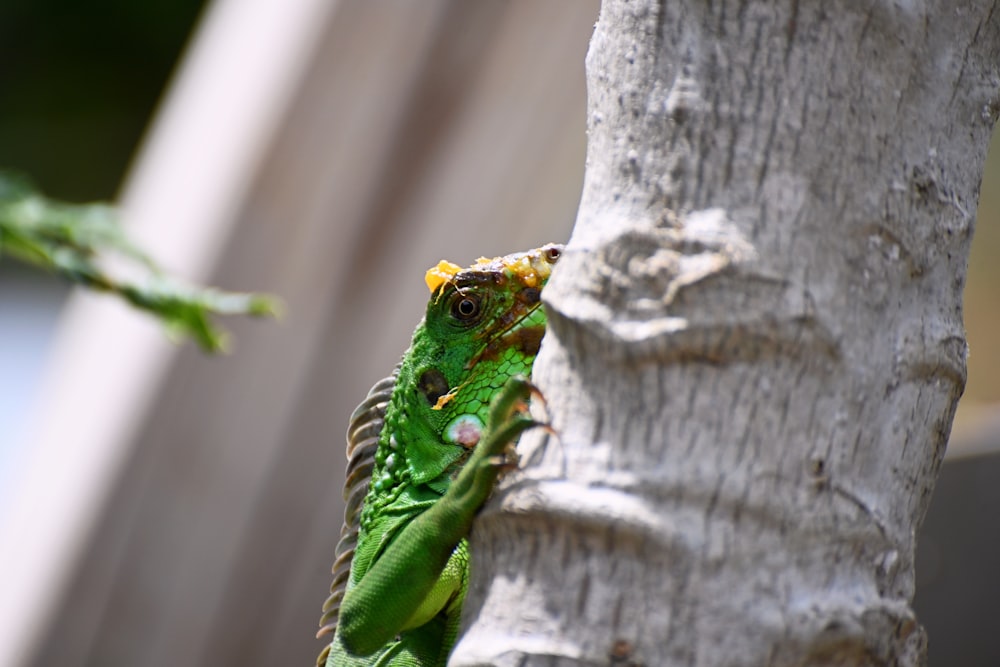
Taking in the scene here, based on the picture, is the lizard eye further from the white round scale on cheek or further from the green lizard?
the white round scale on cheek

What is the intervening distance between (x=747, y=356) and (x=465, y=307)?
724 millimetres

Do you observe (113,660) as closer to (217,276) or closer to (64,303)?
(217,276)

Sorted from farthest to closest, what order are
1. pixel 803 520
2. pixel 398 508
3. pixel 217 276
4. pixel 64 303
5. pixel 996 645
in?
pixel 64 303, pixel 217 276, pixel 996 645, pixel 398 508, pixel 803 520

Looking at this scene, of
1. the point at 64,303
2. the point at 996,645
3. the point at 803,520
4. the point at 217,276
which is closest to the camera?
the point at 803,520

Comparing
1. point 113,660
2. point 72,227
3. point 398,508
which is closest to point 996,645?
point 398,508

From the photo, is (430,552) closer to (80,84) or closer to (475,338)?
(475,338)

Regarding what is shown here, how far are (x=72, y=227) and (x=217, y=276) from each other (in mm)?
1019

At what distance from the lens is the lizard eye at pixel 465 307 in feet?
4.89

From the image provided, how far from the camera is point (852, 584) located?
82cm

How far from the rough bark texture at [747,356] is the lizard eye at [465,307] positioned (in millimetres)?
586

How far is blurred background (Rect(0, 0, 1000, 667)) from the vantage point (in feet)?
10.5

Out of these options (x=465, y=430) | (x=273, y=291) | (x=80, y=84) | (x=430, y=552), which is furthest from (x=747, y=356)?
(x=80, y=84)

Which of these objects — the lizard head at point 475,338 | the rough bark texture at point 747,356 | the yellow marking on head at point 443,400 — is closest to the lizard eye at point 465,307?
the lizard head at point 475,338

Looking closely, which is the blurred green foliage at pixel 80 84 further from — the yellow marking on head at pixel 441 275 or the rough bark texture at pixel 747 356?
the rough bark texture at pixel 747 356
